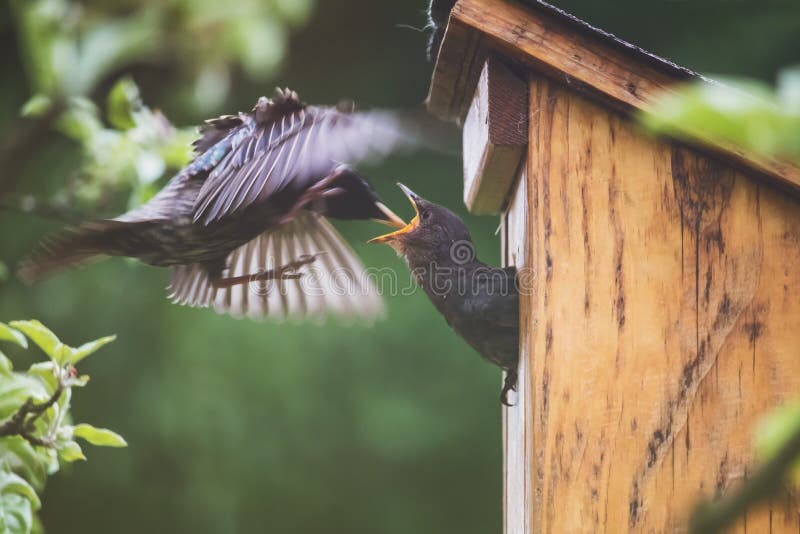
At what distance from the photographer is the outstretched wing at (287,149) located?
6.11 ft

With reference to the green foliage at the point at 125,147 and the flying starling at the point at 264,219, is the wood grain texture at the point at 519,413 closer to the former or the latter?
the flying starling at the point at 264,219

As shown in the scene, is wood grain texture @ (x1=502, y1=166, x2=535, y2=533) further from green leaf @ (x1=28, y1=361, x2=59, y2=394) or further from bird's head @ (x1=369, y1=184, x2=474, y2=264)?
green leaf @ (x1=28, y1=361, x2=59, y2=394)

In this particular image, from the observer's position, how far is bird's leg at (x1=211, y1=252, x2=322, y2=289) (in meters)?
2.41

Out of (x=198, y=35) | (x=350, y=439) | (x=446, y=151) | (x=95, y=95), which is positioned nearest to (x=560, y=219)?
(x=446, y=151)

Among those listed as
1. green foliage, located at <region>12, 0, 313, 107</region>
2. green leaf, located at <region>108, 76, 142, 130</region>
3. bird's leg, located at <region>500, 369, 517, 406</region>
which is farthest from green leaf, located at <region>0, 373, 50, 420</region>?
bird's leg, located at <region>500, 369, 517, 406</region>

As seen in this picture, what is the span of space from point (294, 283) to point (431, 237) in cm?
64

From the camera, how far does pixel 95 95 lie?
8.23 feet

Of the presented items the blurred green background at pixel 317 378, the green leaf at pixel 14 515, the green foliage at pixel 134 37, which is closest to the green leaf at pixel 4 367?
the green leaf at pixel 14 515

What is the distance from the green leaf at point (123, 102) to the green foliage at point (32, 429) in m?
0.65

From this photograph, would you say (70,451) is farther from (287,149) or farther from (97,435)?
(287,149)

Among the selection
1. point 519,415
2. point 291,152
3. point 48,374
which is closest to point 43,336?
point 48,374

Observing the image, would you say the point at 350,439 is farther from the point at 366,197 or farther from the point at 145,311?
the point at 366,197

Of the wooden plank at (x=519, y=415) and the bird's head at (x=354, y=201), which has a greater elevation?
the bird's head at (x=354, y=201)

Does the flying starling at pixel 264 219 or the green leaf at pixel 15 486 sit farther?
the flying starling at pixel 264 219
